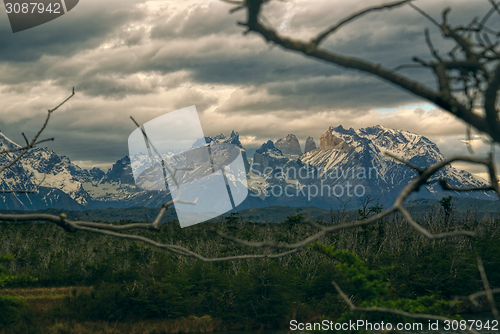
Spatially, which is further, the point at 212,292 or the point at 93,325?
the point at 212,292

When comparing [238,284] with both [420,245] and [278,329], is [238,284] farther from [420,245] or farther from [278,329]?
[420,245]

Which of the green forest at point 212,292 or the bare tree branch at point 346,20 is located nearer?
the bare tree branch at point 346,20

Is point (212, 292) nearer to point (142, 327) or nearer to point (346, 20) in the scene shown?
point (142, 327)

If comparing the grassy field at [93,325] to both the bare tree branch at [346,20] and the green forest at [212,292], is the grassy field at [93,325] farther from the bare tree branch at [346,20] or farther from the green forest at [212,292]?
the bare tree branch at [346,20]

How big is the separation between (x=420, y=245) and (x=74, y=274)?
37124mm

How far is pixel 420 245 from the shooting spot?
47.3m

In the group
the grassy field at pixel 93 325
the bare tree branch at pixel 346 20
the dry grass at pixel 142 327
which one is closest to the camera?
the bare tree branch at pixel 346 20

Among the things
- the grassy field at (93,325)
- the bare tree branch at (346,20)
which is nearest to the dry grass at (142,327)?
the grassy field at (93,325)

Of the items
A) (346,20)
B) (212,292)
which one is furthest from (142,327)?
Answer: (346,20)

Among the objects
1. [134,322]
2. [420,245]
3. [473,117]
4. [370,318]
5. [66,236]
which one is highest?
[473,117]

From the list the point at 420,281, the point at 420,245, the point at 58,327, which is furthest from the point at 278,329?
the point at 420,245

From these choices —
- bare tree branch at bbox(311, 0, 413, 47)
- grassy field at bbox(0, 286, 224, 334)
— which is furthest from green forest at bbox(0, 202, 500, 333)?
bare tree branch at bbox(311, 0, 413, 47)

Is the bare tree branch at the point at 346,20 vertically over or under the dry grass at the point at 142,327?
over

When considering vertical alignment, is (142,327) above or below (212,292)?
above
